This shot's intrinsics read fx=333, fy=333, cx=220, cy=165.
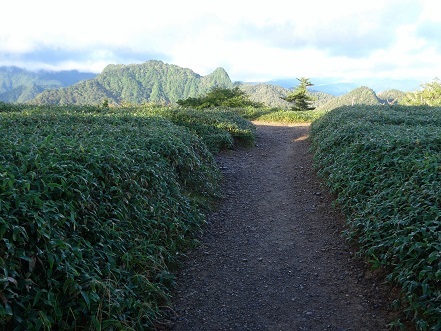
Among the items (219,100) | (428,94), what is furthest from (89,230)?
(428,94)

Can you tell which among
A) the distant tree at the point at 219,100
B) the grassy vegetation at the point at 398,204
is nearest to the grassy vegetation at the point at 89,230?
the grassy vegetation at the point at 398,204

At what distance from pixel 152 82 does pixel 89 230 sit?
154301 millimetres

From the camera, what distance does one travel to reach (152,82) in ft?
492

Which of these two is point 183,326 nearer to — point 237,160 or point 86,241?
point 86,241

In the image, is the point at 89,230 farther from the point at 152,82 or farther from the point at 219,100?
the point at 152,82

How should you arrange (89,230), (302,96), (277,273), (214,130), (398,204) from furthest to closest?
(302,96) → (214,130) → (398,204) → (277,273) → (89,230)

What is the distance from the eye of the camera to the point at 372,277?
3.86 m

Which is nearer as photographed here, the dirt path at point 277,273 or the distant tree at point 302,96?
the dirt path at point 277,273

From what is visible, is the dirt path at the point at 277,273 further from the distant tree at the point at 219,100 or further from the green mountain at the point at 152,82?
the green mountain at the point at 152,82

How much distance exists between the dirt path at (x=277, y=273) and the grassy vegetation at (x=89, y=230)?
1.30ft

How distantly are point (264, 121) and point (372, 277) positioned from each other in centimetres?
1575

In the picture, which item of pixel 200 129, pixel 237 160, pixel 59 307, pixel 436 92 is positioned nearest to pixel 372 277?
pixel 59 307

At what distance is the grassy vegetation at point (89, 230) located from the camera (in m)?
2.51

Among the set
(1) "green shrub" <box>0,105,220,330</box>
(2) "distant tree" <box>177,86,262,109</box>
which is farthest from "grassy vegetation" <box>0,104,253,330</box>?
(2) "distant tree" <box>177,86,262,109</box>
